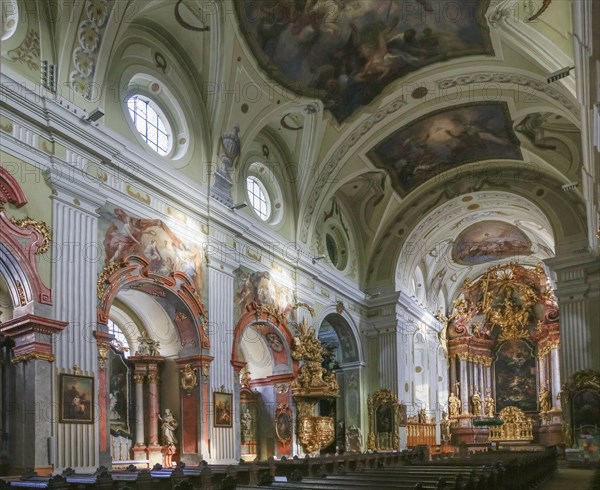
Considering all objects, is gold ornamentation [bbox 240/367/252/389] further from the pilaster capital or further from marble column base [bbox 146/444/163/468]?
the pilaster capital

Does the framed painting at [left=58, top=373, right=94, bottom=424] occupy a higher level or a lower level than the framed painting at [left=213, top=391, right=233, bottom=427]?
higher

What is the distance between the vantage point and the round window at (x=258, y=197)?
18.6 metres

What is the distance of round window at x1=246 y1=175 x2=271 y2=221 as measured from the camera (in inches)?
731

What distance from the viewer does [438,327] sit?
30.7 meters

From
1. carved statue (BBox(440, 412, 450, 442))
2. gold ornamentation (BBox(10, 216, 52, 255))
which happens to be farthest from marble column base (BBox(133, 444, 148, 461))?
carved statue (BBox(440, 412, 450, 442))

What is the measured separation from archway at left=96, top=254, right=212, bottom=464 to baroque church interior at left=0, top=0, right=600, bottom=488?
0.17ft

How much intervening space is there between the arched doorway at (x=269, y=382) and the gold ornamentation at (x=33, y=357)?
23.5ft

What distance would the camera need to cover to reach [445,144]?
21.5 metres

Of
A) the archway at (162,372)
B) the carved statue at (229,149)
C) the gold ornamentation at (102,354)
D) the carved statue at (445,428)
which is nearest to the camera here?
the gold ornamentation at (102,354)

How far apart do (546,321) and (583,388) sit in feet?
41.7

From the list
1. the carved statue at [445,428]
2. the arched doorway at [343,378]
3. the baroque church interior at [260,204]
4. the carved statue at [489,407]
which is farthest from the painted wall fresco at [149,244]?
the carved statue at [489,407]

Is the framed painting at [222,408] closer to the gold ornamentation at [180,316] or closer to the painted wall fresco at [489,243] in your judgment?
the gold ornamentation at [180,316]

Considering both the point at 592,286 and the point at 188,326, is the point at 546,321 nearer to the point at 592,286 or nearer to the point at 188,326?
the point at 592,286

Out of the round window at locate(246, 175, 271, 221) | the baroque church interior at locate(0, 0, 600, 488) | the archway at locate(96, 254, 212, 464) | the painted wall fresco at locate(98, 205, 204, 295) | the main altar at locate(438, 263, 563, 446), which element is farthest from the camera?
the main altar at locate(438, 263, 563, 446)
